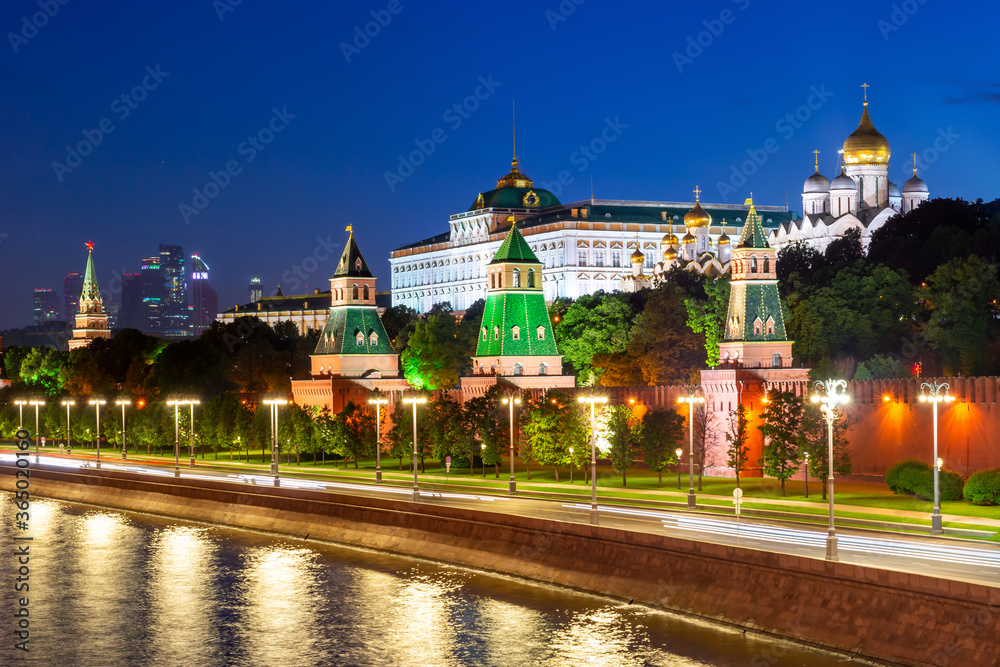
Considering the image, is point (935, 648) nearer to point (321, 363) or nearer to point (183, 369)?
point (321, 363)

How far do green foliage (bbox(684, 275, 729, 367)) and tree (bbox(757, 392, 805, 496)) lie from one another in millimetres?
32364

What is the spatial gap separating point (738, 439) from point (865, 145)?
8420 cm

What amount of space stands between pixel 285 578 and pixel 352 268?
5045 centimetres

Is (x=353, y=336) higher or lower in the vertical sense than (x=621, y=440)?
higher

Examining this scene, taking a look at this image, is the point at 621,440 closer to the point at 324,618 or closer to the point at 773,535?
the point at 773,535

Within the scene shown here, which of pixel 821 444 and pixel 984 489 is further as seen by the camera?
pixel 821 444

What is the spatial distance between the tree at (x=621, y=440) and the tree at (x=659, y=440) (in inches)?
17.1

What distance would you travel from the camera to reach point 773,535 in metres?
41.1

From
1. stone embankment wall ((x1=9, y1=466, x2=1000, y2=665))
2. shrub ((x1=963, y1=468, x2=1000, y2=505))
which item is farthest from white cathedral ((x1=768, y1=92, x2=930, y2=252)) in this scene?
stone embankment wall ((x1=9, y1=466, x2=1000, y2=665))

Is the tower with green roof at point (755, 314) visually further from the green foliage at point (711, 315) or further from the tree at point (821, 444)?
the green foliage at point (711, 315)

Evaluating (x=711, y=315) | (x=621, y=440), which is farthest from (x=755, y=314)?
(x=711, y=315)

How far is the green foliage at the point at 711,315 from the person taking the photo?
315 ft

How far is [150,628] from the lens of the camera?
40.7m

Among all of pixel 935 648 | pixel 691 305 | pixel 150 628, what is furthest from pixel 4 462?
pixel 935 648
